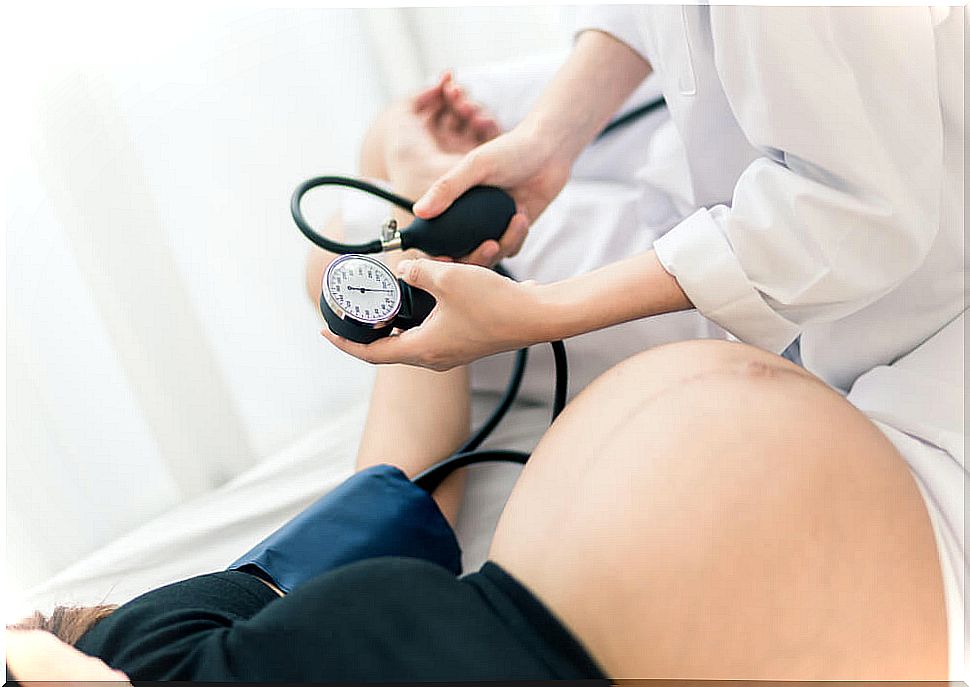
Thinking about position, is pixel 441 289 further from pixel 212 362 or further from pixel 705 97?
pixel 212 362

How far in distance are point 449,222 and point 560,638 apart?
0.40 m

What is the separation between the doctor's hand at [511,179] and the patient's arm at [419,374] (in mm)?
106

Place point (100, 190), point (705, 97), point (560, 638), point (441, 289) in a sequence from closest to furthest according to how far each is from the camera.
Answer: point (560, 638) < point (441, 289) < point (705, 97) < point (100, 190)

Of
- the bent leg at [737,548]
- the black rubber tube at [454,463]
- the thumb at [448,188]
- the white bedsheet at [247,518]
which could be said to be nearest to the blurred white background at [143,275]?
the white bedsheet at [247,518]

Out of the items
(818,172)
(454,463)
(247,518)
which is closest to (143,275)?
(247,518)

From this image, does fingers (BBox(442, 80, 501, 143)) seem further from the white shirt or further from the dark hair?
the dark hair

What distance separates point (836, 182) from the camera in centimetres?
67

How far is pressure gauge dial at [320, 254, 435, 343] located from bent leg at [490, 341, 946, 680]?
0.64 ft

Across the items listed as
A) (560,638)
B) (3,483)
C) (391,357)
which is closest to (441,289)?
(391,357)

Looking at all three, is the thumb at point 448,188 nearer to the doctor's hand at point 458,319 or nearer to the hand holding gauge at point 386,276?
the hand holding gauge at point 386,276

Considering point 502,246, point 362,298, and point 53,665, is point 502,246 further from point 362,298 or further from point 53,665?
point 53,665

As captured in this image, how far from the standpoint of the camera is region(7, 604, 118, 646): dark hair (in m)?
0.70

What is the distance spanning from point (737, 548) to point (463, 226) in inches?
15.8

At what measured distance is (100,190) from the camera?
134 cm
